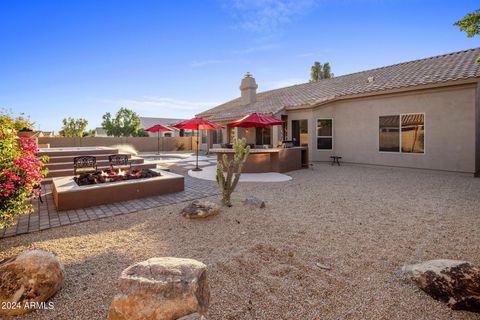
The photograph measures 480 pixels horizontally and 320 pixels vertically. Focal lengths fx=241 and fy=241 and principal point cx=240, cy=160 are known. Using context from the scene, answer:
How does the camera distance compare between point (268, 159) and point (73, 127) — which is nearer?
point (268, 159)

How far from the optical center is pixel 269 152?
12406mm

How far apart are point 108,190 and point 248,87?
1748 centimetres

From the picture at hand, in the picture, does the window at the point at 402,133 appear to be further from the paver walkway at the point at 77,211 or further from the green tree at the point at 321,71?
the green tree at the point at 321,71

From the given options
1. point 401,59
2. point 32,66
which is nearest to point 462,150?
point 401,59

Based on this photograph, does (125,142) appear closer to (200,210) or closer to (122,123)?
(122,123)

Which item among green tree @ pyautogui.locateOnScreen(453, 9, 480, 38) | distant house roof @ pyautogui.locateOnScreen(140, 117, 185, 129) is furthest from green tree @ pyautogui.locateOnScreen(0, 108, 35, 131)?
distant house roof @ pyautogui.locateOnScreen(140, 117, 185, 129)

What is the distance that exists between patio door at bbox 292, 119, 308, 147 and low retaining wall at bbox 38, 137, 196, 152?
59.3 ft

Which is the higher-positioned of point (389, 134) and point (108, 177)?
point (389, 134)

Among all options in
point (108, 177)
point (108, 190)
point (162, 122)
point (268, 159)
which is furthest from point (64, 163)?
point (162, 122)

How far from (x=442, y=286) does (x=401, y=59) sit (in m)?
19.5

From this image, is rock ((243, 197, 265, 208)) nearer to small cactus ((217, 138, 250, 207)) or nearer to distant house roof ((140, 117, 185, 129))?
small cactus ((217, 138, 250, 207))

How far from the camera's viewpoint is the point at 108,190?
22.7 feet

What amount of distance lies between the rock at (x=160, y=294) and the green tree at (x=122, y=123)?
124 ft

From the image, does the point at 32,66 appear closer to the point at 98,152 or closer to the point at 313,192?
the point at 98,152
